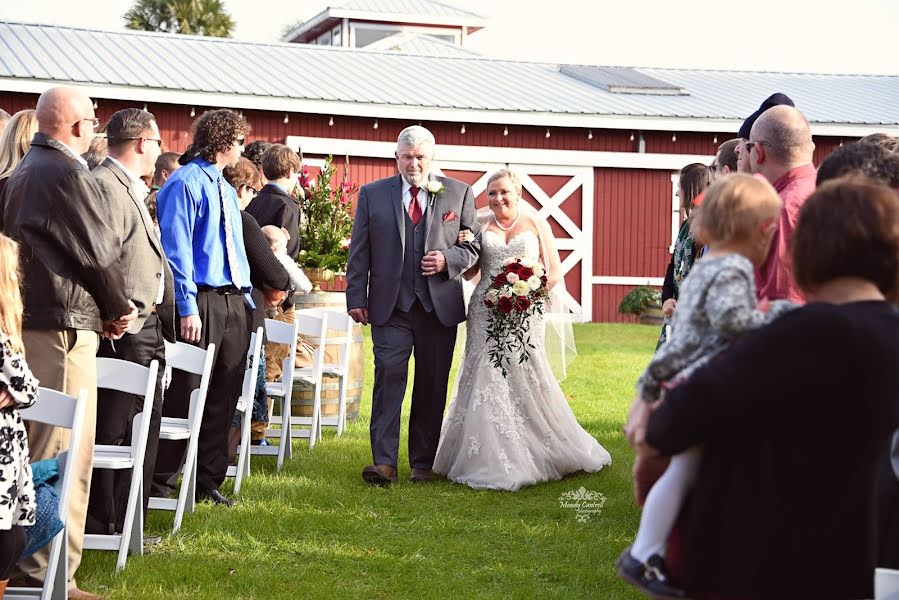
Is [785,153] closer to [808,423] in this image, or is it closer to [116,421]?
[808,423]

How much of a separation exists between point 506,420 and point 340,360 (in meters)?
→ 2.34

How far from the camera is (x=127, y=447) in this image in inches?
219

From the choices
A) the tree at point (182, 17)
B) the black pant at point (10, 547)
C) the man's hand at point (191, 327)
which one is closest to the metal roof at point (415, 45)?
the tree at point (182, 17)

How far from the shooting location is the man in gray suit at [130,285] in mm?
5535

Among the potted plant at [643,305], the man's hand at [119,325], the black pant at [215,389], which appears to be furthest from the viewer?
the potted plant at [643,305]

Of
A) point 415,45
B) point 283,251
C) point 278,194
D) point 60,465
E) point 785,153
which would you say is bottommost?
point 60,465

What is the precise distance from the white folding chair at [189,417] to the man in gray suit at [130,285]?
0.34 m

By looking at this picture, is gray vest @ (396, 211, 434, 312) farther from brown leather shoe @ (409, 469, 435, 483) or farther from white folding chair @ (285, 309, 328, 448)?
white folding chair @ (285, 309, 328, 448)

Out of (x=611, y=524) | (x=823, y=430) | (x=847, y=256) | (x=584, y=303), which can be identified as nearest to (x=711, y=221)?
(x=847, y=256)

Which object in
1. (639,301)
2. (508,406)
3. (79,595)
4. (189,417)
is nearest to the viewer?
(79,595)

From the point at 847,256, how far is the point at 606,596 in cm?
325

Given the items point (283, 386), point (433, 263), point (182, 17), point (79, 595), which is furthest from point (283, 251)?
point (182, 17)

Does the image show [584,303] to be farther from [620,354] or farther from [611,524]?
[611,524]

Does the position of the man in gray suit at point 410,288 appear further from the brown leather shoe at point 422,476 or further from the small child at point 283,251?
the small child at point 283,251
